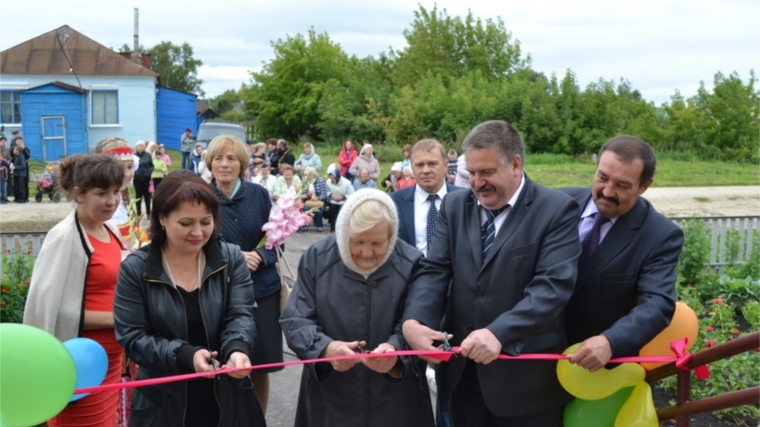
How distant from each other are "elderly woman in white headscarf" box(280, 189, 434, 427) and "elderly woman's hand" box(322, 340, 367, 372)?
0.14ft

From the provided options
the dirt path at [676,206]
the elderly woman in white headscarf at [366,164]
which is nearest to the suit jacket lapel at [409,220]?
the elderly woman in white headscarf at [366,164]

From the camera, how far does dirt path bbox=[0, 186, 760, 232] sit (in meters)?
17.5

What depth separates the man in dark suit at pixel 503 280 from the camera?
3135mm

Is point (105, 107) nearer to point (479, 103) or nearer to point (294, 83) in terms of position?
point (294, 83)

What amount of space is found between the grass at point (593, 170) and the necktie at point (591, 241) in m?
19.4

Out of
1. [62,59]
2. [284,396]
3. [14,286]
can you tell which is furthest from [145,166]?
[62,59]

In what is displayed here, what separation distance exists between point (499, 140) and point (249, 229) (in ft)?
7.13

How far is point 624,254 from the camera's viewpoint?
325cm

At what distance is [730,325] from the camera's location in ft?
20.4

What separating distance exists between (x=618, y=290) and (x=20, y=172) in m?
20.8

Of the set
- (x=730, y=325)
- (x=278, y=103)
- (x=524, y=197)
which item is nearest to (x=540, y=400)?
(x=524, y=197)

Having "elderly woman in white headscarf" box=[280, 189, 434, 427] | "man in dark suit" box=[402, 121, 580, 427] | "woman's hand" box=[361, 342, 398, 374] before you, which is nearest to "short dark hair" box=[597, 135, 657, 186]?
"man in dark suit" box=[402, 121, 580, 427]

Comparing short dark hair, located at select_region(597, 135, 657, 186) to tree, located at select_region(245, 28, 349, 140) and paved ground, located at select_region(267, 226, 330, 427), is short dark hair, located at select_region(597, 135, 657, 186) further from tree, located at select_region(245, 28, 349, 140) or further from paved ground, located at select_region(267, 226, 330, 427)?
tree, located at select_region(245, 28, 349, 140)

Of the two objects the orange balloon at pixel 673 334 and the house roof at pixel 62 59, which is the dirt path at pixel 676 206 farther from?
the orange balloon at pixel 673 334
